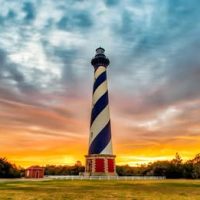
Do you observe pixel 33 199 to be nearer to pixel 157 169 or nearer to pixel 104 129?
pixel 104 129

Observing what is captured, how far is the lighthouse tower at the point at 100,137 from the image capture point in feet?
132

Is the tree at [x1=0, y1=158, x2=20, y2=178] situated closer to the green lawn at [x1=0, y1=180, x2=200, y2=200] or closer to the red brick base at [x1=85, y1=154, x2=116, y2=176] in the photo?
the red brick base at [x1=85, y1=154, x2=116, y2=176]

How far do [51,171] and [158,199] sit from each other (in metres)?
59.2

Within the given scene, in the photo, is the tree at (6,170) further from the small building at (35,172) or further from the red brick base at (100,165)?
the red brick base at (100,165)

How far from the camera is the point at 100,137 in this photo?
40.8 meters

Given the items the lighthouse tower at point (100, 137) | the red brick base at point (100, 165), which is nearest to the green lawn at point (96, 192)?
the red brick base at point (100, 165)

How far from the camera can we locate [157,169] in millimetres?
53812

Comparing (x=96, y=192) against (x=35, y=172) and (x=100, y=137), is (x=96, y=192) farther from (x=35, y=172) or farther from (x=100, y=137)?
(x=35, y=172)

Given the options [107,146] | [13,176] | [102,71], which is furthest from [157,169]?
[13,176]

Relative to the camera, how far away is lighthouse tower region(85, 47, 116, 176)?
40219 mm

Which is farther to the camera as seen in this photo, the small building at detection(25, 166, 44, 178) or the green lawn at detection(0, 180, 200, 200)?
the small building at detection(25, 166, 44, 178)

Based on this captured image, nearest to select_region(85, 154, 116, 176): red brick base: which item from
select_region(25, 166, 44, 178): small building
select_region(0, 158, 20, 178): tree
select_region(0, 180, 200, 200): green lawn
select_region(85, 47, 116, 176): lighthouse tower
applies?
select_region(85, 47, 116, 176): lighthouse tower

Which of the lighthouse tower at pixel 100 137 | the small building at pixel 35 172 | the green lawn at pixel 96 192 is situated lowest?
the green lawn at pixel 96 192

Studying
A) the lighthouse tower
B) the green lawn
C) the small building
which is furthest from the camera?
the small building
